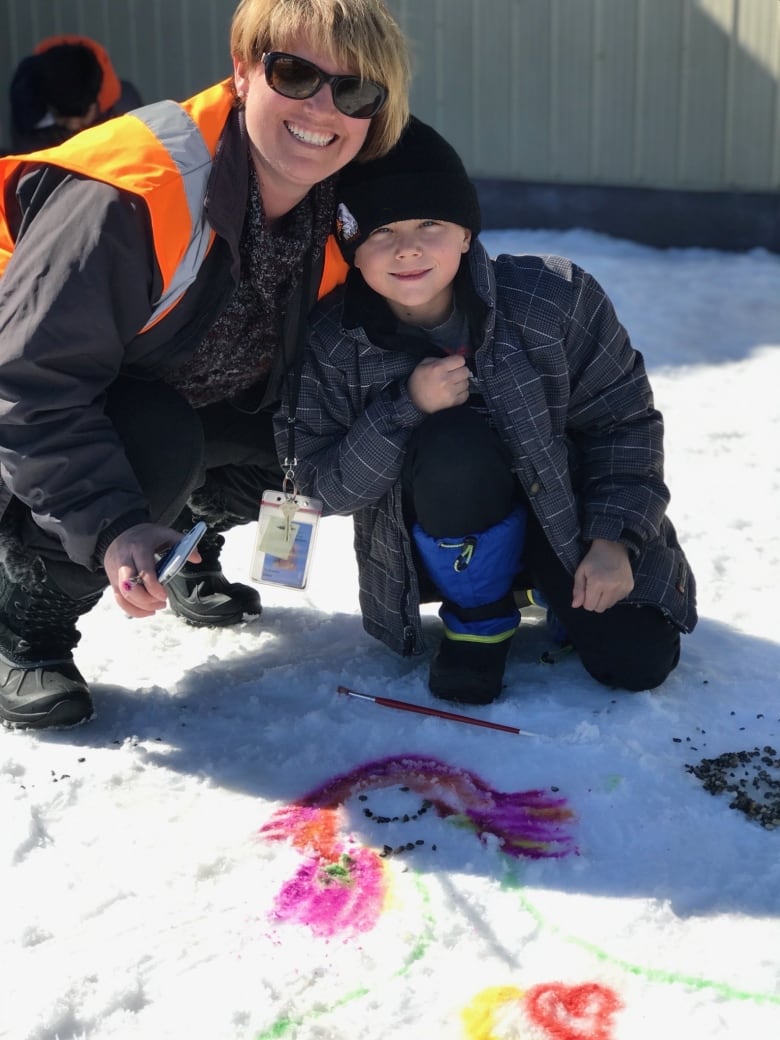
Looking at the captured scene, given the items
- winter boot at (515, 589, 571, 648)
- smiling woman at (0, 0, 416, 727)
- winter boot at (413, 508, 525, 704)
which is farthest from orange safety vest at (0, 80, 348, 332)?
winter boot at (515, 589, 571, 648)

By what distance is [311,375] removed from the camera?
2.44m

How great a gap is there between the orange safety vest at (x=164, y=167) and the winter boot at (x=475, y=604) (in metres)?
0.66

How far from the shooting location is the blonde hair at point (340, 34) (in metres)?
2.11

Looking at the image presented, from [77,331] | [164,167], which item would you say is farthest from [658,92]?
[77,331]

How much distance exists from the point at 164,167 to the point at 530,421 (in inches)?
30.4

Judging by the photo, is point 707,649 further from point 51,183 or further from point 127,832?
point 51,183

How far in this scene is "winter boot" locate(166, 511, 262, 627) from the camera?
2.75 metres

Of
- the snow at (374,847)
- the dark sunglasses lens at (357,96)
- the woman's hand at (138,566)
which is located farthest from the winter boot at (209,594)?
the dark sunglasses lens at (357,96)

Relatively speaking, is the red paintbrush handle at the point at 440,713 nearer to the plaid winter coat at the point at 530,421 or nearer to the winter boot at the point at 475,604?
the winter boot at the point at 475,604

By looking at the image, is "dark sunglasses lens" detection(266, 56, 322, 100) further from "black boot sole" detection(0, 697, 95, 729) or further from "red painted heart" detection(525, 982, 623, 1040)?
"red painted heart" detection(525, 982, 623, 1040)

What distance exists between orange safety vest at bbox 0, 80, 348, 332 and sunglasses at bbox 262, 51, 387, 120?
13cm

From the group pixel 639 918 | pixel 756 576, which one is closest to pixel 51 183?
pixel 639 918

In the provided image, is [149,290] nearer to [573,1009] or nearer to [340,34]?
[340,34]

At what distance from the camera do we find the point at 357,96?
84.7 inches
